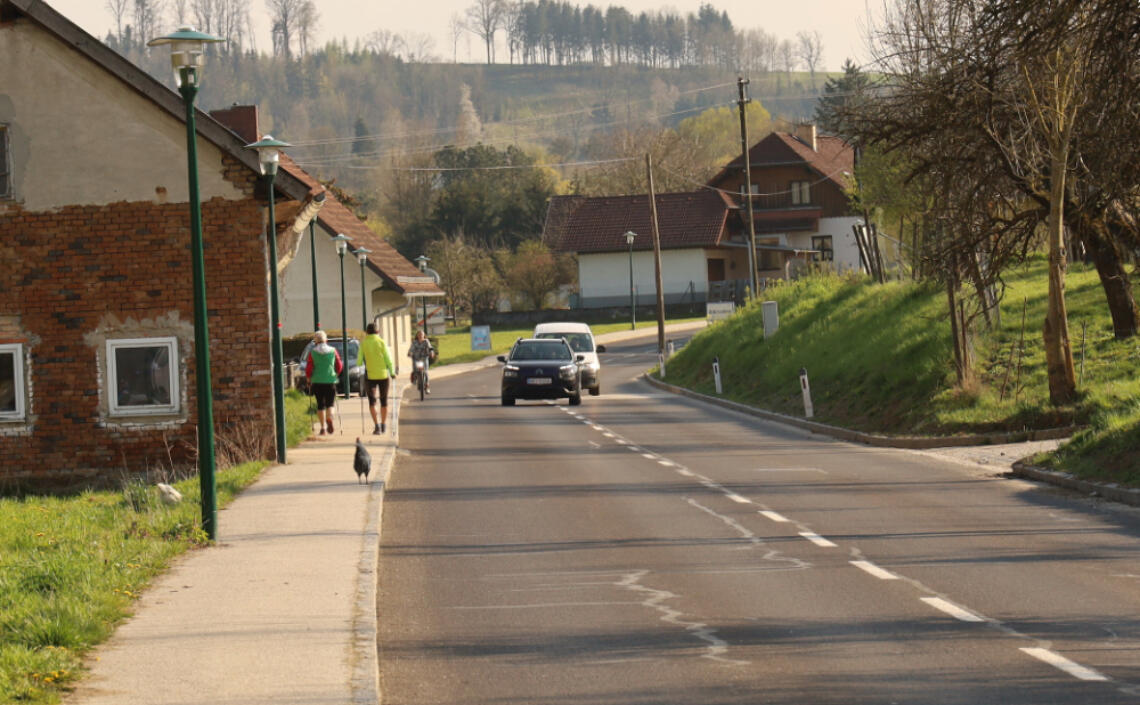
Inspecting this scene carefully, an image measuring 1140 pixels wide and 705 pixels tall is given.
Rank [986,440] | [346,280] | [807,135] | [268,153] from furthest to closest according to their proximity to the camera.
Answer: [807,135]
[346,280]
[986,440]
[268,153]

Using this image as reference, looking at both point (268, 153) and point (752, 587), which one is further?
point (268, 153)

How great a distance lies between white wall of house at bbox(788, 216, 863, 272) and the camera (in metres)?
99.6

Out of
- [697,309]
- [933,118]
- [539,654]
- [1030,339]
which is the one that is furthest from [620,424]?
[697,309]

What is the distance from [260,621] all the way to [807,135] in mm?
100158

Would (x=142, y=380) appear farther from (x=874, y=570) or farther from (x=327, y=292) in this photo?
(x=327, y=292)

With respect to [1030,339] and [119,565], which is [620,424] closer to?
[1030,339]

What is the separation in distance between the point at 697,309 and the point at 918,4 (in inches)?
2706

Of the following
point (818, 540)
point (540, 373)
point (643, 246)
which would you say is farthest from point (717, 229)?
point (818, 540)

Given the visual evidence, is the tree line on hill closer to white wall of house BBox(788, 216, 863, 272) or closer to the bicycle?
the bicycle

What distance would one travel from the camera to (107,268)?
72.3 feet

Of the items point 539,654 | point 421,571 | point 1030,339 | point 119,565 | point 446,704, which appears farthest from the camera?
point 1030,339

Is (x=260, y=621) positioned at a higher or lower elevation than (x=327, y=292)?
lower

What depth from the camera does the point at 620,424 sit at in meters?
30.2

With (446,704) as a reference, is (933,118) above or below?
above
